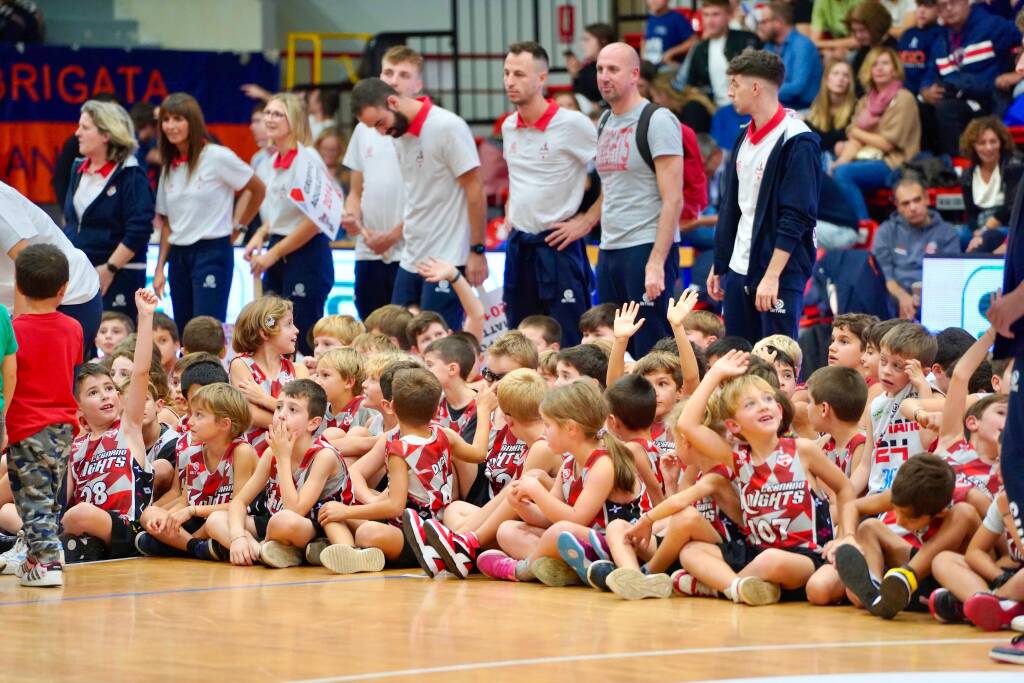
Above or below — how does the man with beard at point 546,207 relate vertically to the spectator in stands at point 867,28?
below

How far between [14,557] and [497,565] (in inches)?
88.3

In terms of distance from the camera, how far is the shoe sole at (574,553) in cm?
699

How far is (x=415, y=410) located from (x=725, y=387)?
1604 mm

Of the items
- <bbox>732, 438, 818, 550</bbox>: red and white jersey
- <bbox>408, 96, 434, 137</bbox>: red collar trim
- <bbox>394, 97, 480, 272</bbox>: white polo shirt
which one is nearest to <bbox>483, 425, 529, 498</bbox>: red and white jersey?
<bbox>732, 438, 818, 550</bbox>: red and white jersey

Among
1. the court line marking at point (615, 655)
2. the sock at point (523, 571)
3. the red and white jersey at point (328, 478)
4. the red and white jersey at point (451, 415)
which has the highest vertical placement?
the red and white jersey at point (451, 415)

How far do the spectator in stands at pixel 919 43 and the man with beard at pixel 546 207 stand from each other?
214 inches

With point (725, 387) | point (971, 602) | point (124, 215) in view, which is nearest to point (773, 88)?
point (725, 387)

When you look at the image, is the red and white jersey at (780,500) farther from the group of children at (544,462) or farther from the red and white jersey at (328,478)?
the red and white jersey at (328,478)

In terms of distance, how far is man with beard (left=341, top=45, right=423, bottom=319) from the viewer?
1151 centimetres

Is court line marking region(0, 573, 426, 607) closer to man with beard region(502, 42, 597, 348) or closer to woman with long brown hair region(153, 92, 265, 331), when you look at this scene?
man with beard region(502, 42, 597, 348)

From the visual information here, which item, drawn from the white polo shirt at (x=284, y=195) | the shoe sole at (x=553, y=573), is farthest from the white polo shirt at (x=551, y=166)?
the shoe sole at (x=553, y=573)

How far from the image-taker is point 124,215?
11.5m

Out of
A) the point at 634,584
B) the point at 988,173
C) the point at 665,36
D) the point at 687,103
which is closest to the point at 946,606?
the point at 634,584

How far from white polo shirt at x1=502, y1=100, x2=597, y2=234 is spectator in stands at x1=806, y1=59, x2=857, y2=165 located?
4.83 metres
